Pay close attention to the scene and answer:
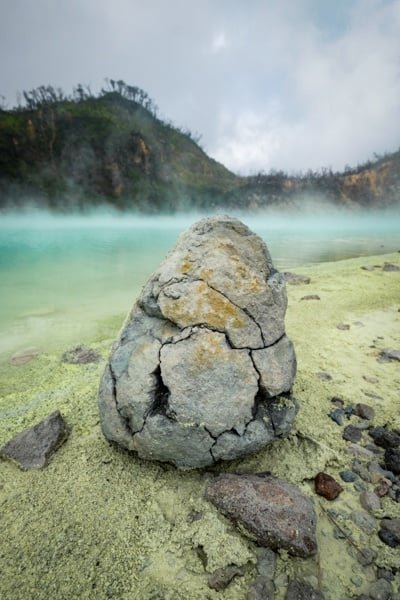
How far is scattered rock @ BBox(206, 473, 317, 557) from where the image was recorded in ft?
5.29

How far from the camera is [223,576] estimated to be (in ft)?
4.99

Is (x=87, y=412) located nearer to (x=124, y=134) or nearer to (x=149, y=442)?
(x=149, y=442)

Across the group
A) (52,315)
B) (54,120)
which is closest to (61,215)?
(54,120)

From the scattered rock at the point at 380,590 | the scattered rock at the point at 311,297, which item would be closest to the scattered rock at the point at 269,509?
the scattered rock at the point at 380,590

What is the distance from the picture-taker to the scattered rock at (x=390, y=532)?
1.65 m

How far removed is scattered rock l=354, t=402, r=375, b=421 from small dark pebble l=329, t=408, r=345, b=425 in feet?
0.43

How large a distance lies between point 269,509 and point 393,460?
3.40 ft

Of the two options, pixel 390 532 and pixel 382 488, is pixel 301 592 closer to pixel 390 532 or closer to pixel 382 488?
pixel 390 532

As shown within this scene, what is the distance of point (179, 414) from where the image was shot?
6.52ft

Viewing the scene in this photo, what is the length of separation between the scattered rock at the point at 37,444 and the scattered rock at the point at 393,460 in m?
2.33

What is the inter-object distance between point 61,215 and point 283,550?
54.7 metres

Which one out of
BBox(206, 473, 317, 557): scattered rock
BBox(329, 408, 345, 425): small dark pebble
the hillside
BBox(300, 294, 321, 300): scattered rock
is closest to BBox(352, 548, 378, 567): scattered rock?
BBox(206, 473, 317, 557): scattered rock

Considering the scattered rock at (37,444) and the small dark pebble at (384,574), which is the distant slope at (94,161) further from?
the small dark pebble at (384,574)

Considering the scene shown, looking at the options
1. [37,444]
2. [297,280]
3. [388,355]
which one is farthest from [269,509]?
[297,280]
